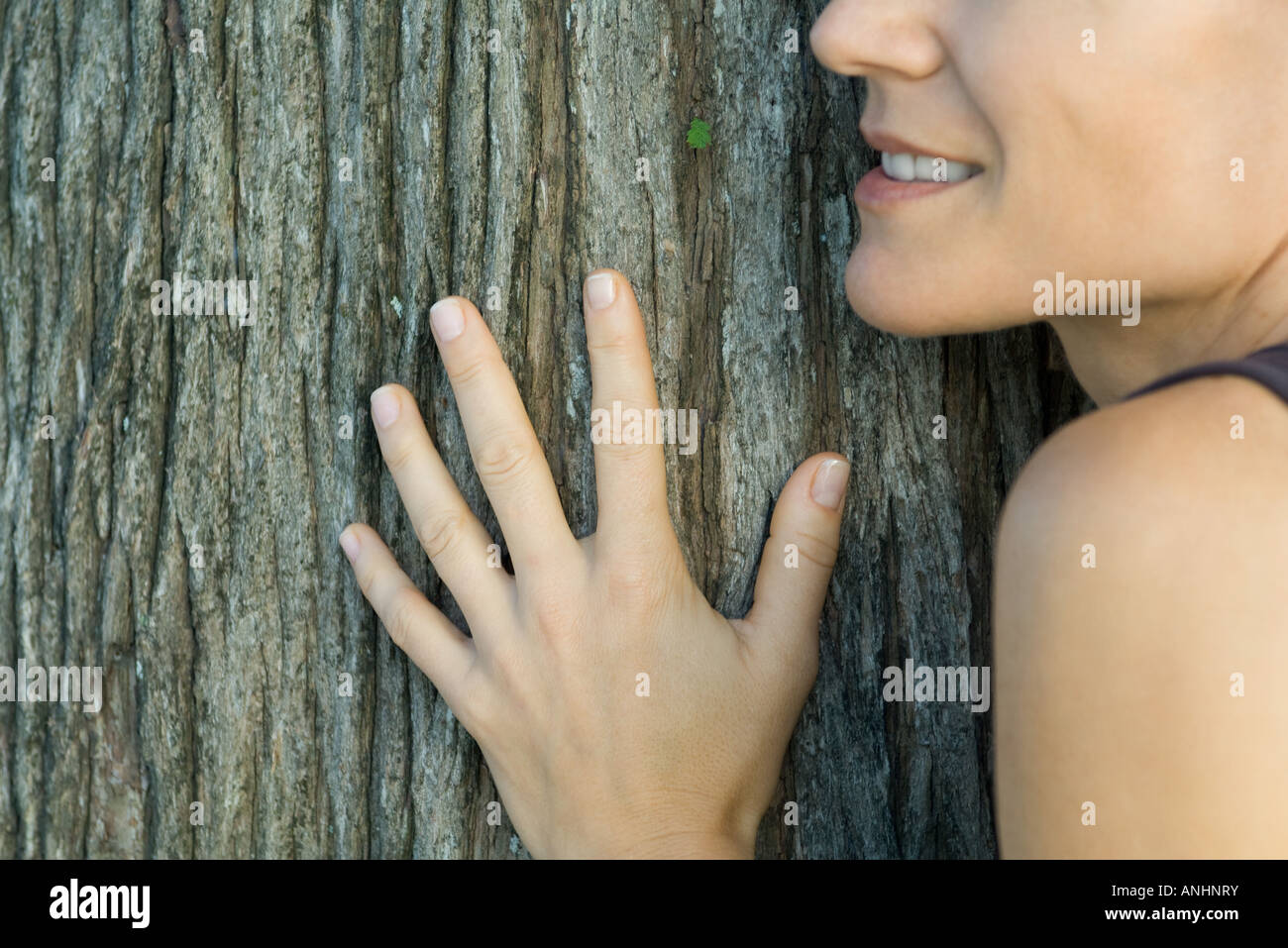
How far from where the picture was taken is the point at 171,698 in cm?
192

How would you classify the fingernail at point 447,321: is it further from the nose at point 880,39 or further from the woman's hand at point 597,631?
the nose at point 880,39

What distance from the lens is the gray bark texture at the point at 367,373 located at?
1.88m

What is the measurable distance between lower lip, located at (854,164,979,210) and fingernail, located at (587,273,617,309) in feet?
1.44

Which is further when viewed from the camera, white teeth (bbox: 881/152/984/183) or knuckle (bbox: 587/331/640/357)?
knuckle (bbox: 587/331/640/357)

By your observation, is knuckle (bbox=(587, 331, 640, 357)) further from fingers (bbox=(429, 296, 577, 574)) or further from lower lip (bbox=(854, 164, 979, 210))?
lower lip (bbox=(854, 164, 979, 210))

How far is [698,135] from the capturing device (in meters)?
1.88

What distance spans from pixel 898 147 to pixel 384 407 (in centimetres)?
95

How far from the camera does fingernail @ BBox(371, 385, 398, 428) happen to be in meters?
1.83

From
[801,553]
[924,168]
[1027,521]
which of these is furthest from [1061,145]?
[801,553]

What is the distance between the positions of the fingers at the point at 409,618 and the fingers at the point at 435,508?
0.19 ft

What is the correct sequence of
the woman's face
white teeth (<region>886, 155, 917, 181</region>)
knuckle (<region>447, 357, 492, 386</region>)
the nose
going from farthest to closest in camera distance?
knuckle (<region>447, 357, 492, 386</region>) < white teeth (<region>886, 155, 917, 181</region>) < the nose < the woman's face

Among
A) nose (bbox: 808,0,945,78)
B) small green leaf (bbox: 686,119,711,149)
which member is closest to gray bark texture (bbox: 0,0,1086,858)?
small green leaf (bbox: 686,119,711,149)
